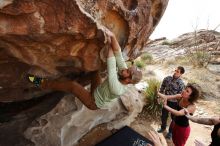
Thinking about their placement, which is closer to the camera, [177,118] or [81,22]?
[81,22]

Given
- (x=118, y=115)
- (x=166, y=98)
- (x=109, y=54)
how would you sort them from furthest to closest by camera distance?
(x=118, y=115) → (x=166, y=98) → (x=109, y=54)

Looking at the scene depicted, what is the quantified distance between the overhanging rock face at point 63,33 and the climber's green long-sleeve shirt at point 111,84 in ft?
0.81

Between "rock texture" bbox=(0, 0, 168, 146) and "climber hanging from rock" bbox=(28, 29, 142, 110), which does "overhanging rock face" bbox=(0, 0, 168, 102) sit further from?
"climber hanging from rock" bbox=(28, 29, 142, 110)

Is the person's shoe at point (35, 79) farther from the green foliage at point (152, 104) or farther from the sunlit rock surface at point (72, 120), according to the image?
the green foliage at point (152, 104)

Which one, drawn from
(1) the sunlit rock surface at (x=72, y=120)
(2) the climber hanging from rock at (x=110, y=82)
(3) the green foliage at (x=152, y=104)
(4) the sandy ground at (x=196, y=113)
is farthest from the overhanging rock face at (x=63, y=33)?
(3) the green foliage at (x=152, y=104)

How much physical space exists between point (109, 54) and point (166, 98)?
227cm

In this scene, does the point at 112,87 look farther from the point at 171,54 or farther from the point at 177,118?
the point at 171,54

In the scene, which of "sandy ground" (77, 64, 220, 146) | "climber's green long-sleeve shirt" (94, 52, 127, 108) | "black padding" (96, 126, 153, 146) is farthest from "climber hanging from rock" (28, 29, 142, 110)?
"black padding" (96, 126, 153, 146)

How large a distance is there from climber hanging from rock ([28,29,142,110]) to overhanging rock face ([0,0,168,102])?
0.13 meters

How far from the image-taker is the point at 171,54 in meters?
16.9

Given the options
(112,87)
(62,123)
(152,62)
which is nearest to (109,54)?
(112,87)

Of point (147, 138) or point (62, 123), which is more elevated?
point (62, 123)

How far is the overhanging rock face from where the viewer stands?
3300 millimetres

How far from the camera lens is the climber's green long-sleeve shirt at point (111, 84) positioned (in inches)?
157
